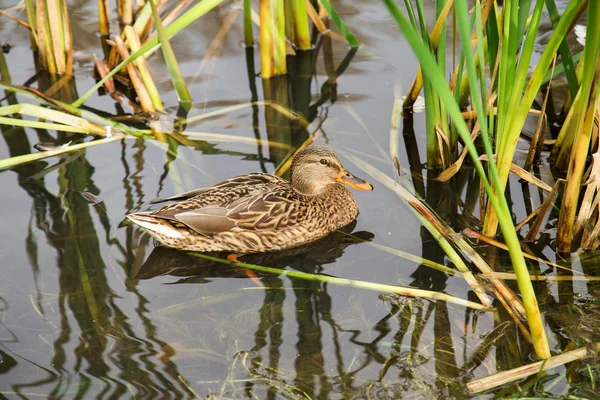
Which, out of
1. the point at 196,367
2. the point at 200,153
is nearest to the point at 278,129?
the point at 200,153

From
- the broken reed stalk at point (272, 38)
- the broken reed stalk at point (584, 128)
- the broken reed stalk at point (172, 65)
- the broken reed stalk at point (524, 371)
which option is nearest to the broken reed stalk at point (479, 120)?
the broken reed stalk at point (524, 371)

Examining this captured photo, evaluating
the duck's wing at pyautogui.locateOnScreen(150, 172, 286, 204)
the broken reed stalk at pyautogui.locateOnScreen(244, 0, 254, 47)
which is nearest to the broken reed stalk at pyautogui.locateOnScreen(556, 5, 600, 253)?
the duck's wing at pyautogui.locateOnScreen(150, 172, 286, 204)

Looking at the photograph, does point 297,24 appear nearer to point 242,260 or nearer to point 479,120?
point 242,260

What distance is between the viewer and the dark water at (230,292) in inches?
159

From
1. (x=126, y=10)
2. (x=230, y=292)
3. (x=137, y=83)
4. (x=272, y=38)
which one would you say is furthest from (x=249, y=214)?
(x=126, y=10)

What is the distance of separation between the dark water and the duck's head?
33 cm

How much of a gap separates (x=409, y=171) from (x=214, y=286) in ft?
7.12

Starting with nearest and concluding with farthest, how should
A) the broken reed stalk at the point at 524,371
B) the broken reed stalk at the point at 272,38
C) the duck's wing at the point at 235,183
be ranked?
the broken reed stalk at the point at 524,371
the duck's wing at the point at 235,183
the broken reed stalk at the point at 272,38

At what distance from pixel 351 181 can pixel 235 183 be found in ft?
3.11

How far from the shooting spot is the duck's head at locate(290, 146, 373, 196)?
5.69 m

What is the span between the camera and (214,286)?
4914 mm

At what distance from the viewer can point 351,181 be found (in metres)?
5.73

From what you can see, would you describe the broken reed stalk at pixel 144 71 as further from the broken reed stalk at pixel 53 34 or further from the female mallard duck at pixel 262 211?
the female mallard duck at pixel 262 211

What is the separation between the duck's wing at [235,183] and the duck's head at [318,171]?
7.2 inches
